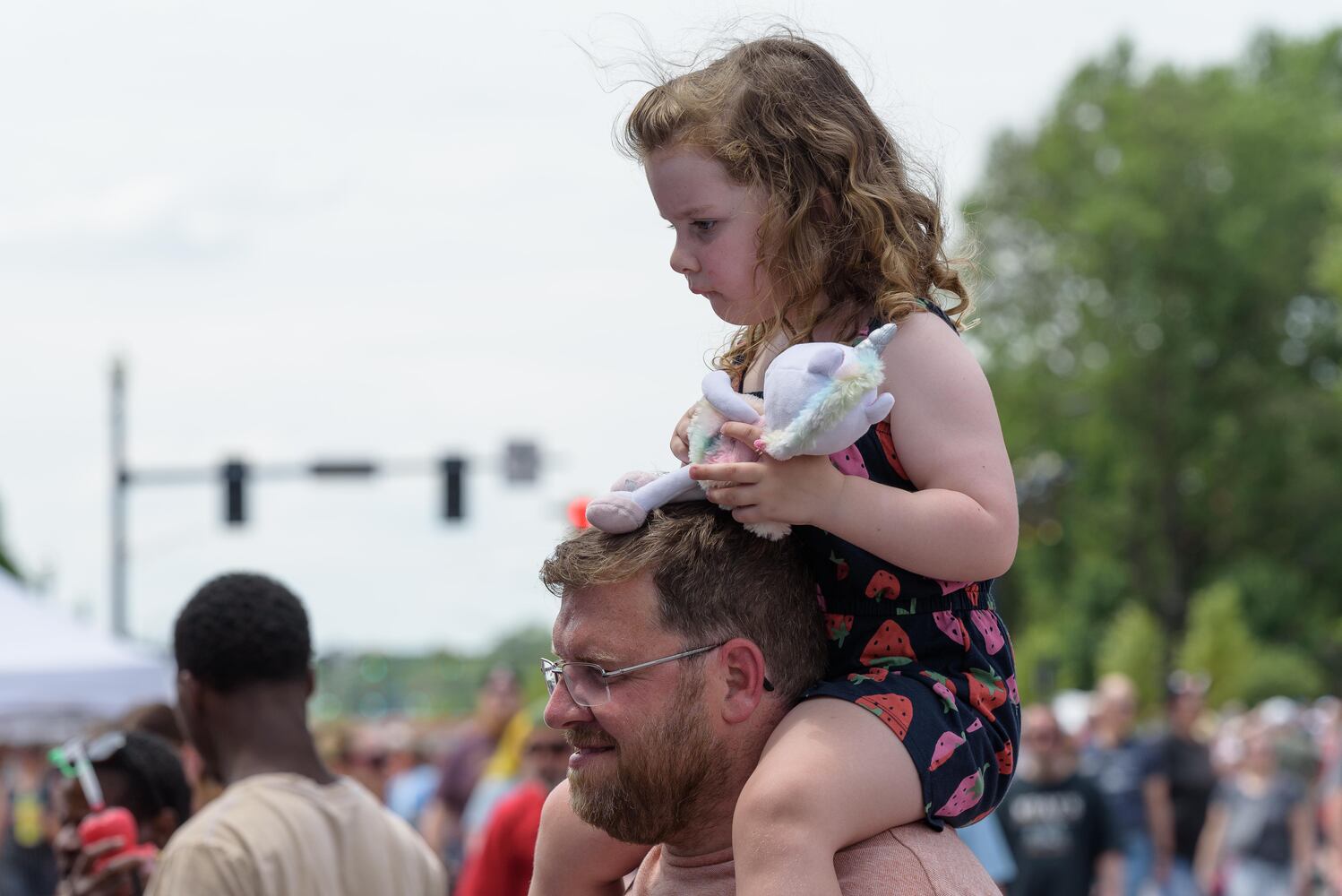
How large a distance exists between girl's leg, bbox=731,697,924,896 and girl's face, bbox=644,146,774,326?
2.16 feet

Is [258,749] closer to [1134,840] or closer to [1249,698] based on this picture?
[1134,840]

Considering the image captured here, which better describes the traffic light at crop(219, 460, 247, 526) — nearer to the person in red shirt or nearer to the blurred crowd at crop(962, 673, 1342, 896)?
the blurred crowd at crop(962, 673, 1342, 896)

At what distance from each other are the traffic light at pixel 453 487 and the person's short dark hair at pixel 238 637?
70.7 ft

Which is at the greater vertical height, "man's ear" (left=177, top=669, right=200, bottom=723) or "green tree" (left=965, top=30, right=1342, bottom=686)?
"green tree" (left=965, top=30, right=1342, bottom=686)

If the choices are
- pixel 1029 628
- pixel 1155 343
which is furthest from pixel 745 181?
pixel 1029 628

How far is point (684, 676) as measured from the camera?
2.48m

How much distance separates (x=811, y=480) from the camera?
2365mm

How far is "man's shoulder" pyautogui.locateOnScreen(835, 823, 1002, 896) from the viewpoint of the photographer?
2414 millimetres

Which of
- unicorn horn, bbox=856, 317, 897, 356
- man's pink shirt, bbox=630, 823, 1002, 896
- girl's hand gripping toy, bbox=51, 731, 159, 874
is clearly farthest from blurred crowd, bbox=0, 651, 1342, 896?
unicorn horn, bbox=856, 317, 897, 356

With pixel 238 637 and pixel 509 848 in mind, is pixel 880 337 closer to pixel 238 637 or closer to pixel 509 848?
pixel 238 637

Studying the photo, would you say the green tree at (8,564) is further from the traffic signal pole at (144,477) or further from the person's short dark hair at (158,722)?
the person's short dark hair at (158,722)

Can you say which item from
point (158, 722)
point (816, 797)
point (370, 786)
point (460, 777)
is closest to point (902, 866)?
point (816, 797)

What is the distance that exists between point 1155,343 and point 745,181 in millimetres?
41688

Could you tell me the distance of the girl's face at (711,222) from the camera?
2604 millimetres
